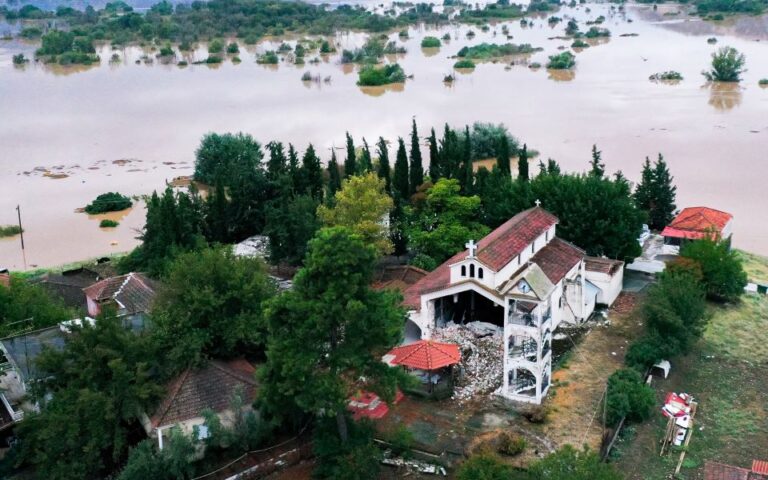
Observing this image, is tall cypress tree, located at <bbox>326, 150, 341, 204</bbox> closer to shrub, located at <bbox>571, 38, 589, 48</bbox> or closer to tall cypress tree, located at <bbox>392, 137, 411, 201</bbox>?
tall cypress tree, located at <bbox>392, 137, 411, 201</bbox>

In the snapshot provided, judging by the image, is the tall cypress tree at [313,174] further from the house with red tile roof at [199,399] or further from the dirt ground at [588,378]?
the house with red tile roof at [199,399]

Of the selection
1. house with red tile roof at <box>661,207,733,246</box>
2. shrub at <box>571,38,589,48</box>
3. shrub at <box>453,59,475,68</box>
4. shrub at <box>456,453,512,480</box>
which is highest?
shrub at <box>571,38,589,48</box>

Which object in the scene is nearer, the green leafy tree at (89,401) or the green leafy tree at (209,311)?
the green leafy tree at (89,401)

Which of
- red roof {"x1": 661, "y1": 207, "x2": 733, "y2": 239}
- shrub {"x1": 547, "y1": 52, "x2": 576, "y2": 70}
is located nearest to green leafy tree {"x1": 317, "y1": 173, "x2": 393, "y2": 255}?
red roof {"x1": 661, "y1": 207, "x2": 733, "y2": 239}

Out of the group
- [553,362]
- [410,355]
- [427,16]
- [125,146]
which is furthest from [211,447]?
[427,16]

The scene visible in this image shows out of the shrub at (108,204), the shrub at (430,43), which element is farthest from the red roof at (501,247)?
the shrub at (430,43)

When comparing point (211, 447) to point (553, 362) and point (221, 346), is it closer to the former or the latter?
point (221, 346)
